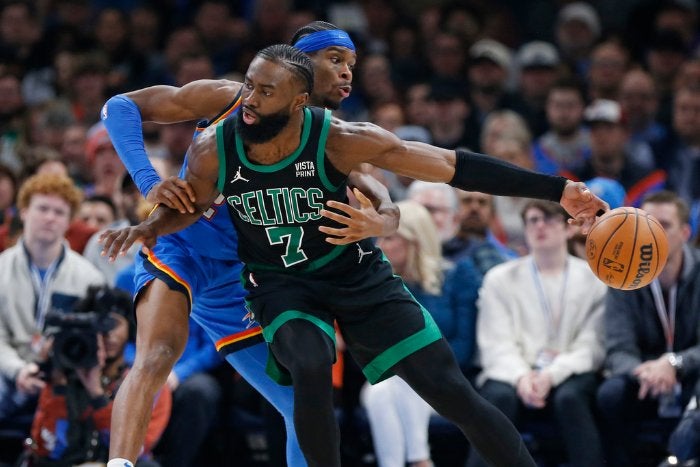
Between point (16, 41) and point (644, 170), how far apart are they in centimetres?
608

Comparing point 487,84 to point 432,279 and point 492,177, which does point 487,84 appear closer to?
point 432,279

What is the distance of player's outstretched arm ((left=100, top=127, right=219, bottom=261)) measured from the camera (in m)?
4.74

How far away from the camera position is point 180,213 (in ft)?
16.0

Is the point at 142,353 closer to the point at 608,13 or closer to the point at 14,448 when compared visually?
the point at 14,448

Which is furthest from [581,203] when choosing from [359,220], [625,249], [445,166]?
[359,220]

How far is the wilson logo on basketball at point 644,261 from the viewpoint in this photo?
5.07 m

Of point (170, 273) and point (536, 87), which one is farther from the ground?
point (536, 87)

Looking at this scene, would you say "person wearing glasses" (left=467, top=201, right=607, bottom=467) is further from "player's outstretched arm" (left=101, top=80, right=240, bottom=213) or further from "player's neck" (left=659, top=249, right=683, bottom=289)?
"player's outstretched arm" (left=101, top=80, right=240, bottom=213)

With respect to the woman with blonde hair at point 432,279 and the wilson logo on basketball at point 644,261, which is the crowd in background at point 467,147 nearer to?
the woman with blonde hair at point 432,279

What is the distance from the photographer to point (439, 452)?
7.33 metres

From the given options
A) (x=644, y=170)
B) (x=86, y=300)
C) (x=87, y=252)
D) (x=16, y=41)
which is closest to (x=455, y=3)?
(x=644, y=170)

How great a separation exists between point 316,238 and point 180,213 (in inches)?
22.0

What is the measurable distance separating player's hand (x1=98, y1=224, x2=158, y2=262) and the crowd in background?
2.06 metres

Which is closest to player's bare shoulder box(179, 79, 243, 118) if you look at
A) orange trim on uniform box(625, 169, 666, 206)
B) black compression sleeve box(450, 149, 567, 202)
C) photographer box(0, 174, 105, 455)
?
black compression sleeve box(450, 149, 567, 202)
